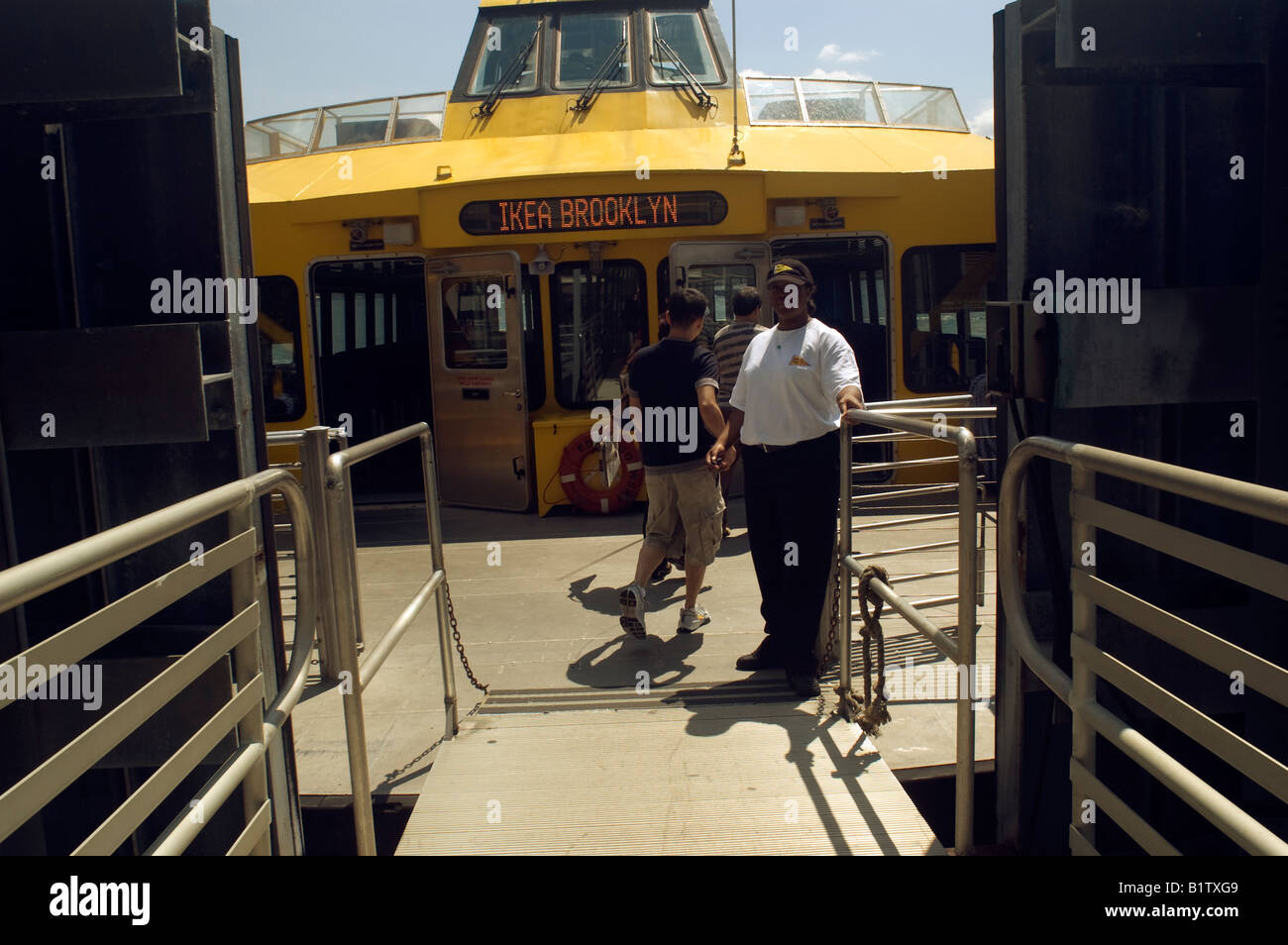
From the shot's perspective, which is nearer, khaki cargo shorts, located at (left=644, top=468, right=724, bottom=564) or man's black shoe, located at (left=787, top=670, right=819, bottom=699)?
man's black shoe, located at (left=787, top=670, right=819, bottom=699)

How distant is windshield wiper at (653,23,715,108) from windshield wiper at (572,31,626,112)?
309 mm

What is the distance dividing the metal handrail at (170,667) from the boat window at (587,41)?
326 inches

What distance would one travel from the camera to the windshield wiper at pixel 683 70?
9.94 meters

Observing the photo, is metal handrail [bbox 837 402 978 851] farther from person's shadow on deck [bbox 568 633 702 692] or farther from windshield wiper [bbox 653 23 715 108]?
windshield wiper [bbox 653 23 715 108]

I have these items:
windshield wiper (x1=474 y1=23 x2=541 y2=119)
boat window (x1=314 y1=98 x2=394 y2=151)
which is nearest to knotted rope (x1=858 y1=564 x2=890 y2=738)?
windshield wiper (x1=474 y1=23 x2=541 y2=119)

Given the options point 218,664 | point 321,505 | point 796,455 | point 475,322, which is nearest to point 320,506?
point 321,505

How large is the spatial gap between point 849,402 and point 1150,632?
2.09m

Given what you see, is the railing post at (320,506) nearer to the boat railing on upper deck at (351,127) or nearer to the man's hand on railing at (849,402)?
the man's hand on railing at (849,402)

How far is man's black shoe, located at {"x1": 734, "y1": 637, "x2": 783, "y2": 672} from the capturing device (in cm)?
502

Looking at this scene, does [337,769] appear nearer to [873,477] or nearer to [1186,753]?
[1186,753]

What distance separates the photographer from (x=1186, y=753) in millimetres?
3455

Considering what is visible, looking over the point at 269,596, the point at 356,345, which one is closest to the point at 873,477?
the point at 356,345
